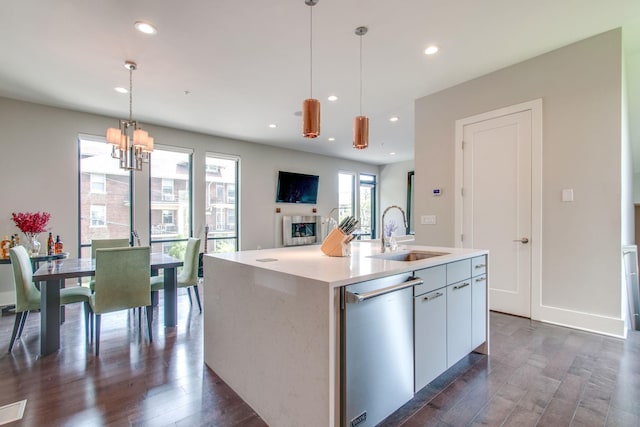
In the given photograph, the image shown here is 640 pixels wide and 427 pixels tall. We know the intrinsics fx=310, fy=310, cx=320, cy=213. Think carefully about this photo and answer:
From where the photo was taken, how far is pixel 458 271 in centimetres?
221

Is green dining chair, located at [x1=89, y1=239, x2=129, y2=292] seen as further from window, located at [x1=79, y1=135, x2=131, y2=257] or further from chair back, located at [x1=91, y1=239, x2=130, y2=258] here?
window, located at [x1=79, y1=135, x2=131, y2=257]

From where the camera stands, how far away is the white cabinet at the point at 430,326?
1.82 m

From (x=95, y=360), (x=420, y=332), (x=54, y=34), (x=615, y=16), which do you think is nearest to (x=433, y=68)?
(x=615, y=16)

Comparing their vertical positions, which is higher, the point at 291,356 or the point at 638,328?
the point at 291,356

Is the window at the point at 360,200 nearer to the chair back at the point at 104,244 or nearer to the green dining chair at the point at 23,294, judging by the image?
the chair back at the point at 104,244

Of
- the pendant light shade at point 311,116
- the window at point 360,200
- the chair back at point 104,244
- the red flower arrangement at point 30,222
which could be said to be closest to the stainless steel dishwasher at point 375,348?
the pendant light shade at point 311,116

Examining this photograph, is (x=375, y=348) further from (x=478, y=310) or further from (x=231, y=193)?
(x=231, y=193)

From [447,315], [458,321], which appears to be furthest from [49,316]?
[458,321]

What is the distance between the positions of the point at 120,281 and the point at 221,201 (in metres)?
3.58

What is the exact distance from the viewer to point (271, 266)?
68.9 inches

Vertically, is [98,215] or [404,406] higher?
[98,215]

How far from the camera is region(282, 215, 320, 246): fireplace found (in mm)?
7113

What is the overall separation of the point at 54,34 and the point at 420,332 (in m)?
3.76

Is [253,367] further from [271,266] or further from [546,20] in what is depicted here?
[546,20]
